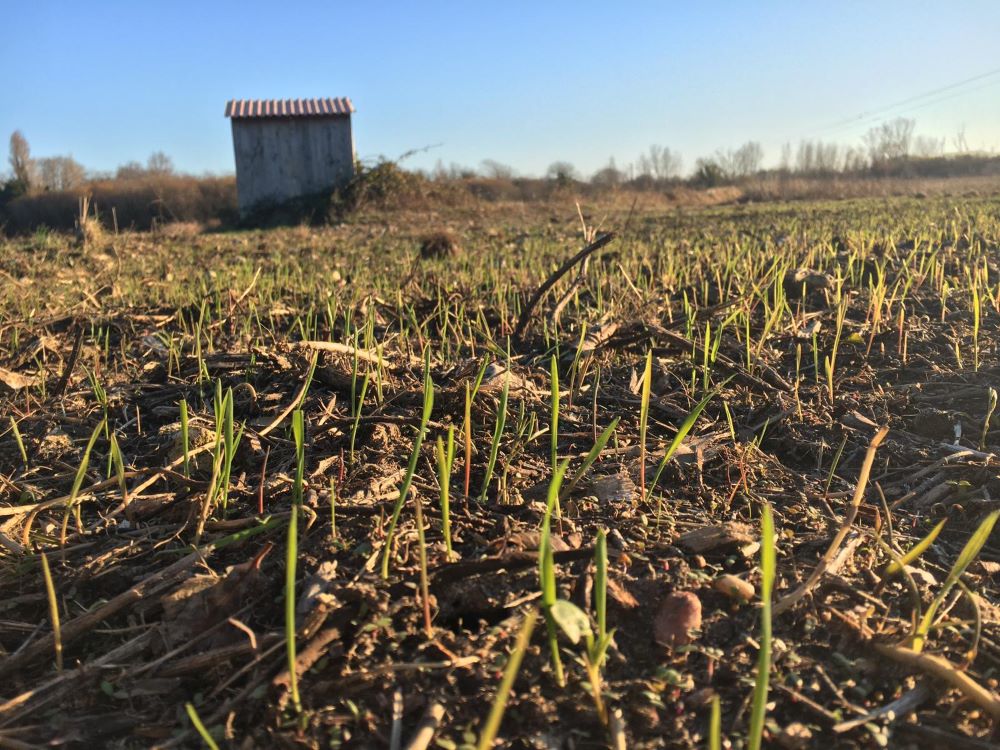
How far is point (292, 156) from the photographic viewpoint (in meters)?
14.8

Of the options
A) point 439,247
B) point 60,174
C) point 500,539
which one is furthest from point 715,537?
point 60,174

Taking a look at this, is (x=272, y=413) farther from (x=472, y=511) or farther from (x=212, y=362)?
(x=472, y=511)

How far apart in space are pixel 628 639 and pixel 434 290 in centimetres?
280

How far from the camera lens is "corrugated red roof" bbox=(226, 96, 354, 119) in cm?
1438

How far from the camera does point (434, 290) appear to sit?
366cm

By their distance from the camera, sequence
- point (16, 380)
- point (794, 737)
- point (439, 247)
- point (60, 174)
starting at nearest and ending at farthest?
point (794, 737)
point (16, 380)
point (439, 247)
point (60, 174)

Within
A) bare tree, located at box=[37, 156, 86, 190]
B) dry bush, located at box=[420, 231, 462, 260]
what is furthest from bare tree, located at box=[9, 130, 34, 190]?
dry bush, located at box=[420, 231, 462, 260]

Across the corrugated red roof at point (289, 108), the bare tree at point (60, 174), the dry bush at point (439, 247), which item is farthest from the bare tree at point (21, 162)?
the dry bush at point (439, 247)

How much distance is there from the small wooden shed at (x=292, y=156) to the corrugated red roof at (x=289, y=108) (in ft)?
0.07

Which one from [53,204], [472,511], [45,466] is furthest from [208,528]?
[53,204]

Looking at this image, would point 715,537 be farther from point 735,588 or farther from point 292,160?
point 292,160

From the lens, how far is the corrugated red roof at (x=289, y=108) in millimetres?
14375

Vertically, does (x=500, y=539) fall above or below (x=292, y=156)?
below

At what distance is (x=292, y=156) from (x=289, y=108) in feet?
3.30
